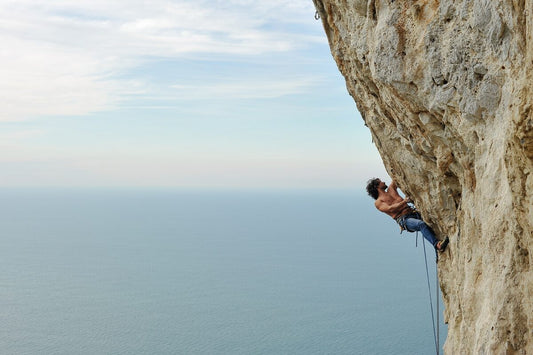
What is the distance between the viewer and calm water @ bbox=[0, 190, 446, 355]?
2131 inches

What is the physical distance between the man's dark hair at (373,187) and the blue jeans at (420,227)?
918 millimetres

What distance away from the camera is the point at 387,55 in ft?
24.9

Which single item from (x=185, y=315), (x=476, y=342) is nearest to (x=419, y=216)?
(x=476, y=342)

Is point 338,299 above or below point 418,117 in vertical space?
below

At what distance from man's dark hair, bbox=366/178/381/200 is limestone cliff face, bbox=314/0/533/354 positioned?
134cm

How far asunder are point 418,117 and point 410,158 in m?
1.43

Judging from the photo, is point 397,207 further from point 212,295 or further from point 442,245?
point 212,295

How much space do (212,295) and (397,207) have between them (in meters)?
65.0

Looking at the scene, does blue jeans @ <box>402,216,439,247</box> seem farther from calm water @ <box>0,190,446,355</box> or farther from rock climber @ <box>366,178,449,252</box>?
calm water @ <box>0,190,446,355</box>

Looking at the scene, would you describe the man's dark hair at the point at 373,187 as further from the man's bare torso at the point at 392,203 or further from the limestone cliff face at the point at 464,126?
the limestone cliff face at the point at 464,126

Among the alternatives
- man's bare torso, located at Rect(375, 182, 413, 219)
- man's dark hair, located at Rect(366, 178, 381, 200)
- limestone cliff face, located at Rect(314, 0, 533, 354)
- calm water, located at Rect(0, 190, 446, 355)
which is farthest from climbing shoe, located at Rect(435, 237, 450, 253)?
calm water, located at Rect(0, 190, 446, 355)

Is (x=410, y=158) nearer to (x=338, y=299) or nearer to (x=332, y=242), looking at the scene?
(x=338, y=299)

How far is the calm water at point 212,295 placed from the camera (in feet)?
178

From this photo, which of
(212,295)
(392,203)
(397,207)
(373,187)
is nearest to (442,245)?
(397,207)
